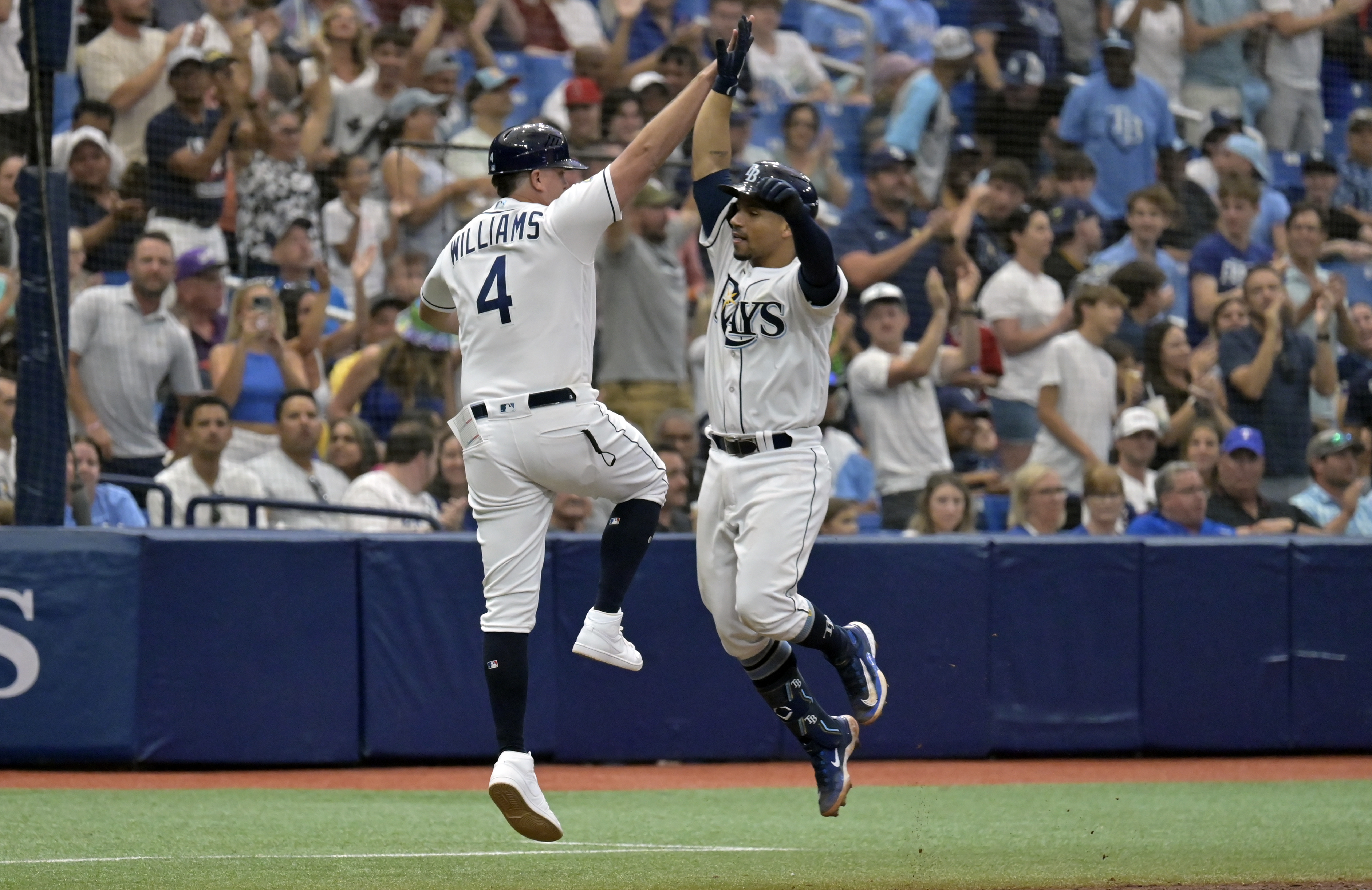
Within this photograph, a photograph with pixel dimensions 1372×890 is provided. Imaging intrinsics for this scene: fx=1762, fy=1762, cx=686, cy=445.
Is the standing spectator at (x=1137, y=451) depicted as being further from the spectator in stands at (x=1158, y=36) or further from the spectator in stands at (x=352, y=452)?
the spectator in stands at (x=352, y=452)

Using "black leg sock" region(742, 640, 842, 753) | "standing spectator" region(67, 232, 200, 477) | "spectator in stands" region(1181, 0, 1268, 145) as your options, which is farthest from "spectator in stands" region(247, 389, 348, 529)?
"spectator in stands" region(1181, 0, 1268, 145)

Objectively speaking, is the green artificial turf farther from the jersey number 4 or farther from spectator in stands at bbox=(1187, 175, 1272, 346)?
spectator in stands at bbox=(1187, 175, 1272, 346)

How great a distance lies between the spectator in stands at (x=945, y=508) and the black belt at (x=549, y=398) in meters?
4.43

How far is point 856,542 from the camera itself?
9.36 m

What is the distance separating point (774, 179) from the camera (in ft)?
18.1

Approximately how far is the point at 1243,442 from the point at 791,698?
5.39m

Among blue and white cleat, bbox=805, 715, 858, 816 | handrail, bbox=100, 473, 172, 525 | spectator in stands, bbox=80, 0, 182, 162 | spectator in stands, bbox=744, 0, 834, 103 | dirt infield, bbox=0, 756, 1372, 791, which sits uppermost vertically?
spectator in stands, bbox=744, 0, 834, 103

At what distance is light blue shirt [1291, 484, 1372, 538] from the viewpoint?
35.4 feet

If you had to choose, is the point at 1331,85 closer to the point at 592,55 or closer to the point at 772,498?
the point at 592,55

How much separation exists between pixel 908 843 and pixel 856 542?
2764 millimetres

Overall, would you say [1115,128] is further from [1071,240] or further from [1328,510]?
[1328,510]

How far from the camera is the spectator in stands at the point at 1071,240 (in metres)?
12.1

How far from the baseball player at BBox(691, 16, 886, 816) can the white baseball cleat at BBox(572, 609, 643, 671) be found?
37 centimetres

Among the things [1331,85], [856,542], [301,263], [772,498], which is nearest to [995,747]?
[856,542]
